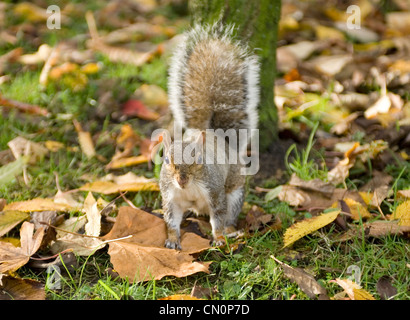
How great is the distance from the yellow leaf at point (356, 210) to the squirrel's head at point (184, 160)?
59 cm

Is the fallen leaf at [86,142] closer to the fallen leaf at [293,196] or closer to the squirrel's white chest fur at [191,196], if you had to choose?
the squirrel's white chest fur at [191,196]

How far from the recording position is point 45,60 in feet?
10.1

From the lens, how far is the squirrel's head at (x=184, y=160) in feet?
5.79

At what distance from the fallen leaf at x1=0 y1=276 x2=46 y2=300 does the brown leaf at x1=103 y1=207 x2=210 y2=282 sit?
0.79 feet

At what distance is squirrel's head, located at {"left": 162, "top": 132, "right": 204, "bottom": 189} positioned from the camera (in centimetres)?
176

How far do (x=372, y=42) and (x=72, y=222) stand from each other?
2505mm

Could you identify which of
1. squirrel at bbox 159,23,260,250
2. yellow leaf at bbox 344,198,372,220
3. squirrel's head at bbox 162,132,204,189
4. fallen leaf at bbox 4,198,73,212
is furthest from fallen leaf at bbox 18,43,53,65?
yellow leaf at bbox 344,198,372,220

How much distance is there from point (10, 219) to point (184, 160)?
667 millimetres

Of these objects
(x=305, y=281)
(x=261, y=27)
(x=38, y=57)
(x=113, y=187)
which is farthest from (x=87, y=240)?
(x=38, y=57)

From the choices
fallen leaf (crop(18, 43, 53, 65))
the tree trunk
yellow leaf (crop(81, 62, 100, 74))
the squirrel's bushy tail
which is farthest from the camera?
fallen leaf (crop(18, 43, 53, 65))

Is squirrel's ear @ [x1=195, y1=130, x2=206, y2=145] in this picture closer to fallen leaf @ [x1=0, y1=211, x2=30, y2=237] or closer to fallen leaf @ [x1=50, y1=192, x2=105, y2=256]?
fallen leaf @ [x1=50, y1=192, x2=105, y2=256]

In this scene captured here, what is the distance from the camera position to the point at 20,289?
1579 millimetres

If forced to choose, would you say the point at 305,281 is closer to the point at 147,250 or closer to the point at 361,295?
the point at 361,295

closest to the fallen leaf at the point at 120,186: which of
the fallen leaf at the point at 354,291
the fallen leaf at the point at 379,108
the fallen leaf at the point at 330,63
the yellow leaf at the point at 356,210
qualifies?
the yellow leaf at the point at 356,210
